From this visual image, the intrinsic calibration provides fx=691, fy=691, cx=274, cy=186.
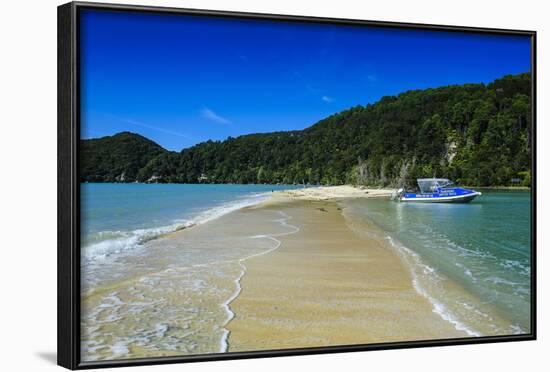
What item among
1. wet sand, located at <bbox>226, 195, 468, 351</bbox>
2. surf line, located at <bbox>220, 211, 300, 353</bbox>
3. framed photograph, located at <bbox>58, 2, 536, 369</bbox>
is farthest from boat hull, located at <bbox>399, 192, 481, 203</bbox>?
surf line, located at <bbox>220, 211, 300, 353</bbox>

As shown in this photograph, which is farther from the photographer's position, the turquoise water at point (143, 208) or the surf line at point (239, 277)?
the surf line at point (239, 277)

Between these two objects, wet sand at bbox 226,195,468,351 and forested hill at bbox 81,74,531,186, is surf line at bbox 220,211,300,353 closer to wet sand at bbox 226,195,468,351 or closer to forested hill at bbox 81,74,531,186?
wet sand at bbox 226,195,468,351

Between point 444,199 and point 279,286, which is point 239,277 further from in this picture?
point 444,199

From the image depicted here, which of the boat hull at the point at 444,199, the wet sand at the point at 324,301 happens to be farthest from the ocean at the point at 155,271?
the boat hull at the point at 444,199

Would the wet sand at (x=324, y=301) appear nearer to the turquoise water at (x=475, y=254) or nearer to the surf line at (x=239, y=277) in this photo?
the surf line at (x=239, y=277)

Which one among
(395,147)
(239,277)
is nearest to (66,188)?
(239,277)

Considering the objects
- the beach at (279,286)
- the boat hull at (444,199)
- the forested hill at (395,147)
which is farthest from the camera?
the boat hull at (444,199)
